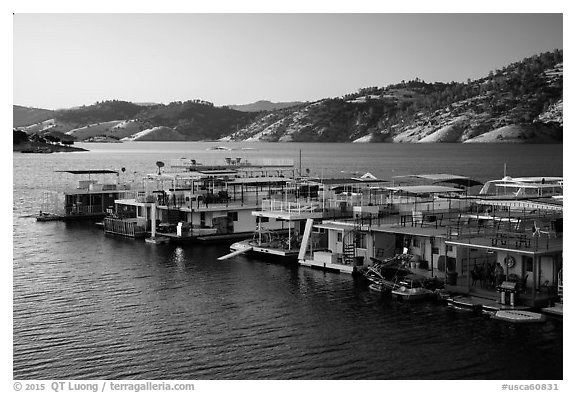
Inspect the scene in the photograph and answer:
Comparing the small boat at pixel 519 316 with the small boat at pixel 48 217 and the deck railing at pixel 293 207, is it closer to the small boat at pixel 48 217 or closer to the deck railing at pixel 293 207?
the deck railing at pixel 293 207

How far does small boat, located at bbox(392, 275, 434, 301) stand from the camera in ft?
91.2

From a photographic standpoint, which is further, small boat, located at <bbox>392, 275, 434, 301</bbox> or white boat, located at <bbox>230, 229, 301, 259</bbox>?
white boat, located at <bbox>230, 229, 301, 259</bbox>

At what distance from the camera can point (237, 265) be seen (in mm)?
35469

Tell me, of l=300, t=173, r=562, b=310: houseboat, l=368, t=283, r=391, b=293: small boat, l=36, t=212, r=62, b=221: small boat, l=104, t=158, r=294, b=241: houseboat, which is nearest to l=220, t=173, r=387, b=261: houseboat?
l=300, t=173, r=562, b=310: houseboat

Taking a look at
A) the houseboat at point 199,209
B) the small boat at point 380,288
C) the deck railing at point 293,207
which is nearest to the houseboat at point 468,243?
the small boat at point 380,288

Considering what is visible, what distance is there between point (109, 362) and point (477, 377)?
365 inches

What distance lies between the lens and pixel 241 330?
24.7 metres

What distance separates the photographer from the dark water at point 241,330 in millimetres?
21125

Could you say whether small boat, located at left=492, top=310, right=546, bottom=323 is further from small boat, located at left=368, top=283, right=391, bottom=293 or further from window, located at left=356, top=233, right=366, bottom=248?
window, located at left=356, top=233, right=366, bottom=248

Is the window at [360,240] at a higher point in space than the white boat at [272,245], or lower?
higher

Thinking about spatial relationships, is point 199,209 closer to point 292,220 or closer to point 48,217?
point 292,220

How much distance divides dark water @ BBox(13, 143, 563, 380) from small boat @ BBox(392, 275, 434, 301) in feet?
1.76

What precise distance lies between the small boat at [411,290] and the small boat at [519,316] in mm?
3323
